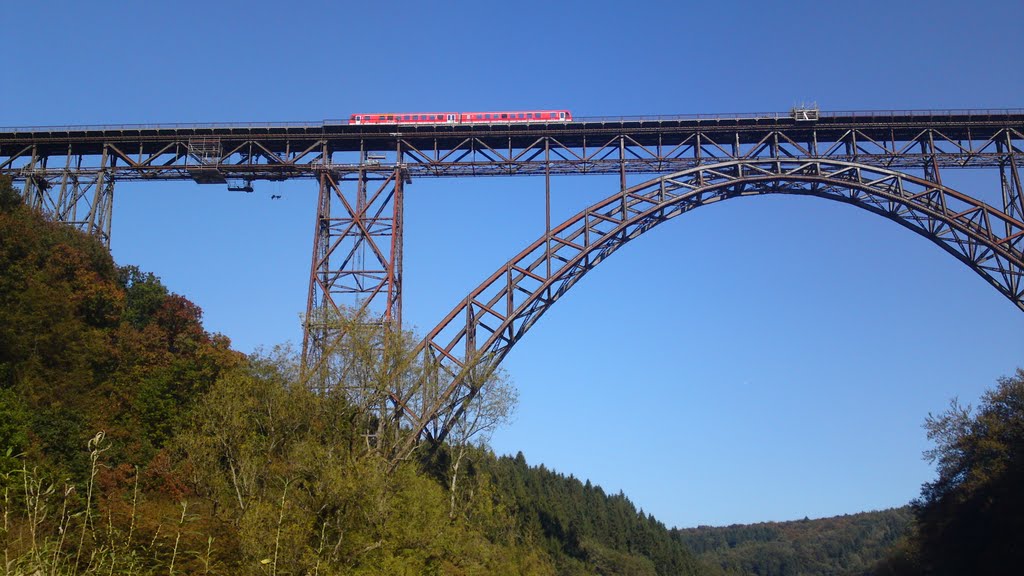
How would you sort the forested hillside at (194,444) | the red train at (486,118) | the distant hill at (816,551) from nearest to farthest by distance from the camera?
the forested hillside at (194,444) < the red train at (486,118) < the distant hill at (816,551)

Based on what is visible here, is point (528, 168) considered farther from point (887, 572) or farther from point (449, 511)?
point (887, 572)

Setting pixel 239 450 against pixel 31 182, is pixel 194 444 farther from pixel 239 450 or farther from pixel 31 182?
pixel 31 182

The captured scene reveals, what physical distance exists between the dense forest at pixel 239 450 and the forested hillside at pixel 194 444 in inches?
3.0

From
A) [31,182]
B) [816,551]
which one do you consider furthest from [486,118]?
[816,551]

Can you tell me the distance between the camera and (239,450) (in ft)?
85.1

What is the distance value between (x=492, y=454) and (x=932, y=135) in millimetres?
20673

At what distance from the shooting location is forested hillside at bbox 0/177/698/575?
830 inches

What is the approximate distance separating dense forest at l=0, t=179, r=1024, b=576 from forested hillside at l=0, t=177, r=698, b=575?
7 cm

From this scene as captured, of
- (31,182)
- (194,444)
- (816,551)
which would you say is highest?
(31,182)

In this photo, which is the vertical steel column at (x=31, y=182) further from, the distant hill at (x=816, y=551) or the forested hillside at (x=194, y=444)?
the distant hill at (x=816, y=551)

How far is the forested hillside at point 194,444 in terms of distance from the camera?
21.1 m

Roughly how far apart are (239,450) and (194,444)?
161 centimetres

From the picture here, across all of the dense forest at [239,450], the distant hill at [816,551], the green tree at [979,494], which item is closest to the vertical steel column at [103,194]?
the dense forest at [239,450]

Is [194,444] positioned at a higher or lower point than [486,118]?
lower
